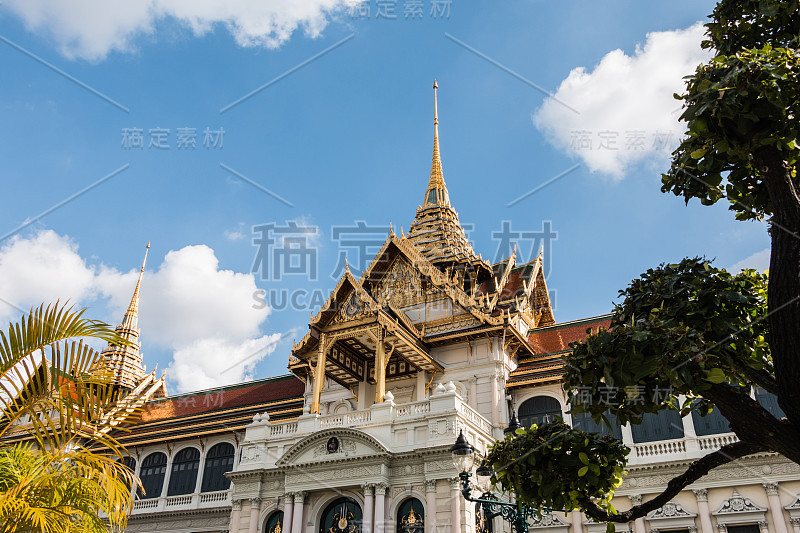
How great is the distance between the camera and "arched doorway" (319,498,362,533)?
20750 mm

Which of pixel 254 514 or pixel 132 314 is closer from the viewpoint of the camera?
pixel 254 514

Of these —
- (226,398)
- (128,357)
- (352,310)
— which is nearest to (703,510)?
(352,310)

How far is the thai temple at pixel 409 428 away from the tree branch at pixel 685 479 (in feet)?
40.3

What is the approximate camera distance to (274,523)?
22.1m

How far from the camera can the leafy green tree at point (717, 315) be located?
583 centimetres

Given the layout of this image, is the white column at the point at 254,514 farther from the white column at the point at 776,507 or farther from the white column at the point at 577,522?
the white column at the point at 776,507

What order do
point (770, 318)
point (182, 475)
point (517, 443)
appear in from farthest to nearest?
point (182, 475) < point (517, 443) < point (770, 318)

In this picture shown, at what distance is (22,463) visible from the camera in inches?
273

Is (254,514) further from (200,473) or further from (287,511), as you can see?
(200,473)

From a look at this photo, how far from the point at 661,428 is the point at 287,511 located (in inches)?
503

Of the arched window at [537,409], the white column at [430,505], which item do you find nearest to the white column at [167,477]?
the white column at [430,505]

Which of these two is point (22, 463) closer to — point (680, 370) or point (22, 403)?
point (22, 403)

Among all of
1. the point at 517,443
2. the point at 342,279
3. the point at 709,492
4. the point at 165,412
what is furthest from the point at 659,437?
the point at 165,412

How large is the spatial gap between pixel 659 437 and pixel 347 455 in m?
10.4
